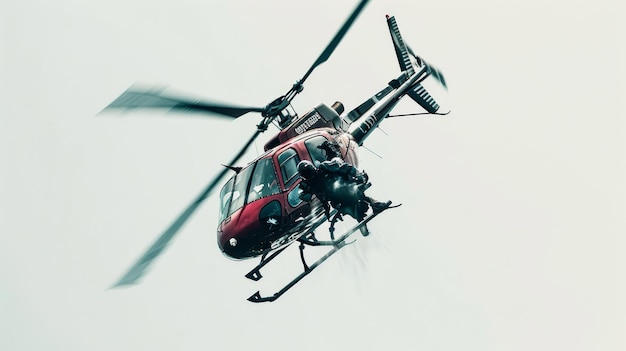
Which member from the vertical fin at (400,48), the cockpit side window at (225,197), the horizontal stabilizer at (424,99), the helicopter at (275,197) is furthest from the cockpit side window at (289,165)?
the horizontal stabilizer at (424,99)

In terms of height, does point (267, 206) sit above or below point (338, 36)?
below

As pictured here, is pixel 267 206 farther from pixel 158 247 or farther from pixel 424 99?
pixel 424 99

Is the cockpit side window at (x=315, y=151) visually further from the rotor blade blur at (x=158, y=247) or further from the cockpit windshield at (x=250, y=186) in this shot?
the rotor blade blur at (x=158, y=247)

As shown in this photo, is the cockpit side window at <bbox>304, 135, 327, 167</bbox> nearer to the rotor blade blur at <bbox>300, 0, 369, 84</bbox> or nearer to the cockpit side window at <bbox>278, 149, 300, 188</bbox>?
the cockpit side window at <bbox>278, 149, 300, 188</bbox>

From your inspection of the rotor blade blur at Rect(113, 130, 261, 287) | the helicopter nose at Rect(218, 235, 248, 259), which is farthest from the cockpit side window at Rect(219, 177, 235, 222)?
the helicopter nose at Rect(218, 235, 248, 259)

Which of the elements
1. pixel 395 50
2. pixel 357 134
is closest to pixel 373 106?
pixel 357 134

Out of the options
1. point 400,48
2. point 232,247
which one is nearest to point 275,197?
point 232,247

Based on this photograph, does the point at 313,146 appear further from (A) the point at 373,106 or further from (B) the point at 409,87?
(B) the point at 409,87
